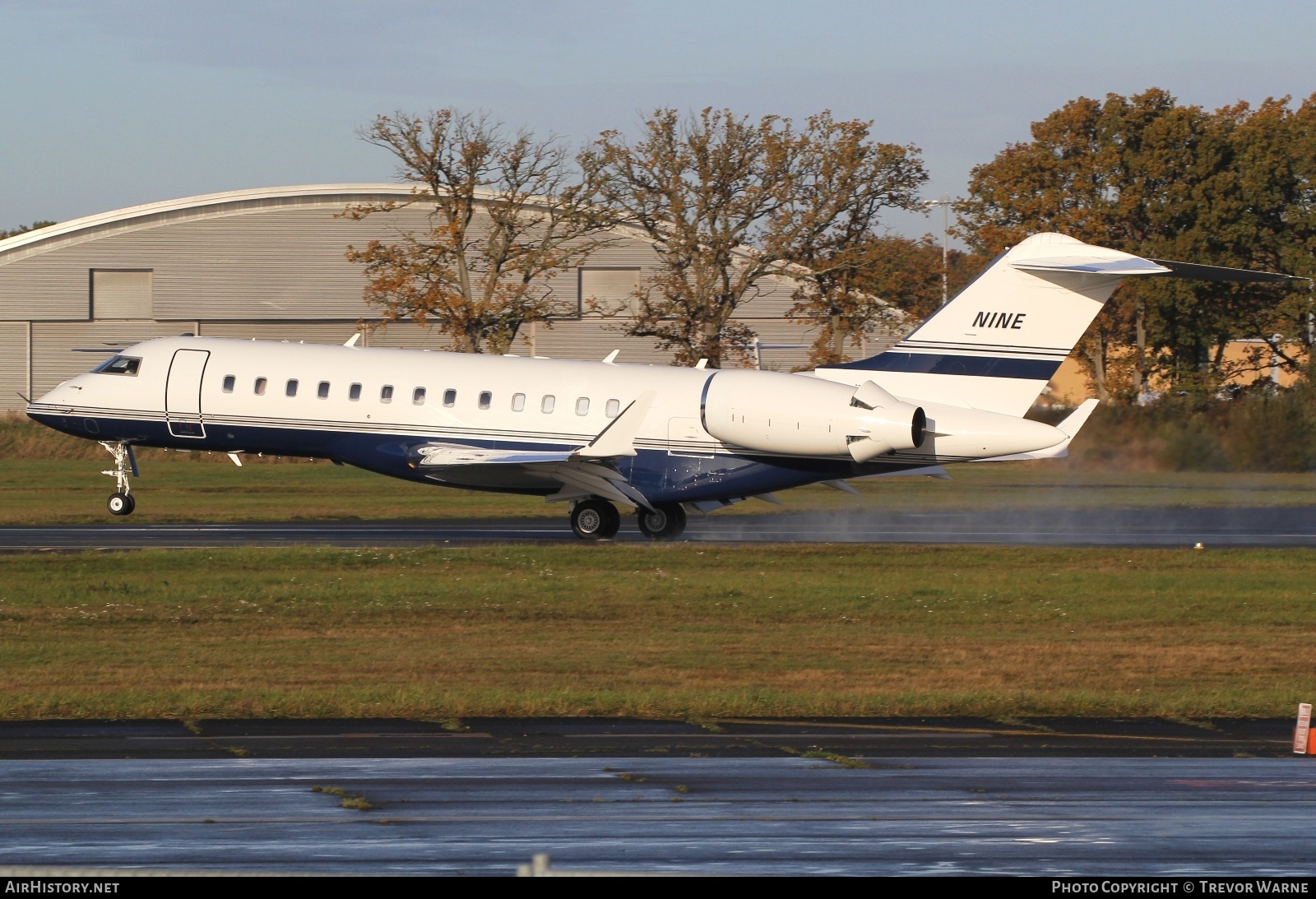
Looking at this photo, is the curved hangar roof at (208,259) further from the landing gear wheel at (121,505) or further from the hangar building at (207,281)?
the landing gear wheel at (121,505)

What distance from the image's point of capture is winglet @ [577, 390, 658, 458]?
86.2 ft

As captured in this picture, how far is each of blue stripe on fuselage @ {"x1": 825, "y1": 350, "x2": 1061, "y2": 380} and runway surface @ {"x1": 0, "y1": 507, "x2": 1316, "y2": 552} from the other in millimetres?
3487

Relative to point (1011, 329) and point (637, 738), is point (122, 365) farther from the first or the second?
point (637, 738)

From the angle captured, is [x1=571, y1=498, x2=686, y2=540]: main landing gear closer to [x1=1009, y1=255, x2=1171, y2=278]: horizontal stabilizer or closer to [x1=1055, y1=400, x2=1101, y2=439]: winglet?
[x1=1055, y1=400, x2=1101, y2=439]: winglet

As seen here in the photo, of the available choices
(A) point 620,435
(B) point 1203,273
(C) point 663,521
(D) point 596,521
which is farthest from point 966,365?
(D) point 596,521

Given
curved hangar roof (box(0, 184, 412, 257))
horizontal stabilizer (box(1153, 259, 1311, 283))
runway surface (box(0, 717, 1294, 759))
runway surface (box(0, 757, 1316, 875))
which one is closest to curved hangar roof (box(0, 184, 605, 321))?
curved hangar roof (box(0, 184, 412, 257))

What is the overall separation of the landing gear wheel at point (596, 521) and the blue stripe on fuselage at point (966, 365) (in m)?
5.28

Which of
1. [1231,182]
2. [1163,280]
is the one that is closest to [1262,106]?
[1231,182]

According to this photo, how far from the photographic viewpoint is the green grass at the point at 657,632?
14195mm

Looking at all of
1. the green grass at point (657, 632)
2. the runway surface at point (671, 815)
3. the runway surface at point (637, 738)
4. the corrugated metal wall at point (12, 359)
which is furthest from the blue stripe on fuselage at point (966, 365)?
the corrugated metal wall at point (12, 359)

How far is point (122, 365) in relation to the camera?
98.0ft

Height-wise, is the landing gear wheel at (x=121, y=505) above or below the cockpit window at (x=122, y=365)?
below

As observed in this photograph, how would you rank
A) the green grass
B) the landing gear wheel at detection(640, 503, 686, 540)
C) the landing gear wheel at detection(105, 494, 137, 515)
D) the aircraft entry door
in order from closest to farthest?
the green grass
the landing gear wheel at detection(640, 503, 686, 540)
the aircraft entry door
the landing gear wheel at detection(105, 494, 137, 515)
